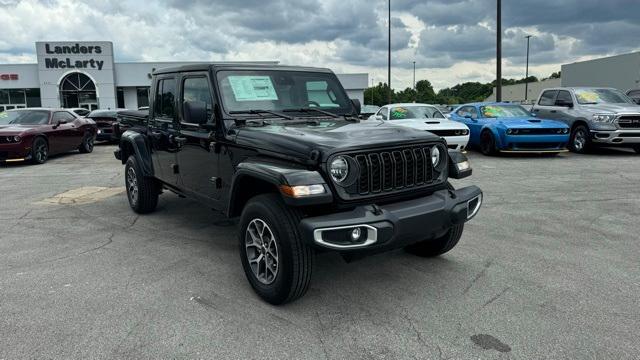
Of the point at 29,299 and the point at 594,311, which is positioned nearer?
the point at 594,311

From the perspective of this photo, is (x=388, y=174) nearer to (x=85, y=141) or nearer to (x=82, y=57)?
(x=85, y=141)

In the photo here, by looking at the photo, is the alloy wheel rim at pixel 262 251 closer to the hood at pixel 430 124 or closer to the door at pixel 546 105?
the hood at pixel 430 124

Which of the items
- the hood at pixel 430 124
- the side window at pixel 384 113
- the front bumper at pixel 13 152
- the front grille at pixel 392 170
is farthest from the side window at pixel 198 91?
the front bumper at pixel 13 152

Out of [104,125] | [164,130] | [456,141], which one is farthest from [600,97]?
[104,125]

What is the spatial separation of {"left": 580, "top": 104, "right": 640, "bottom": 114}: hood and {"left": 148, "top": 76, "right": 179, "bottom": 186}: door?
11520 millimetres

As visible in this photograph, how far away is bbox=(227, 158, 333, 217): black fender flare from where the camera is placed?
317 cm

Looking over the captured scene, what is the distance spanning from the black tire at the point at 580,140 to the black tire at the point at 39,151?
47.2ft

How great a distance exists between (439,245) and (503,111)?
400 inches

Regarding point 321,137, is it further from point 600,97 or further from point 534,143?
point 600,97

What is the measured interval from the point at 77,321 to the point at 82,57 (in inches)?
1623

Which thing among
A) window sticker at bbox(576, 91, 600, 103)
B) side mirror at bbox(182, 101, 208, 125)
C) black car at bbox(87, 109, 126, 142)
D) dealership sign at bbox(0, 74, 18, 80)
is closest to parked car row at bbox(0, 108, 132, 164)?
black car at bbox(87, 109, 126, 142)

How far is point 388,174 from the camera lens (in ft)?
11.6

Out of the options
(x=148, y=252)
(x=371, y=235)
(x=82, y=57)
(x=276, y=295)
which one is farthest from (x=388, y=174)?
(x=82, y=57)

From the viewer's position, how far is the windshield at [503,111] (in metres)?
13.2
